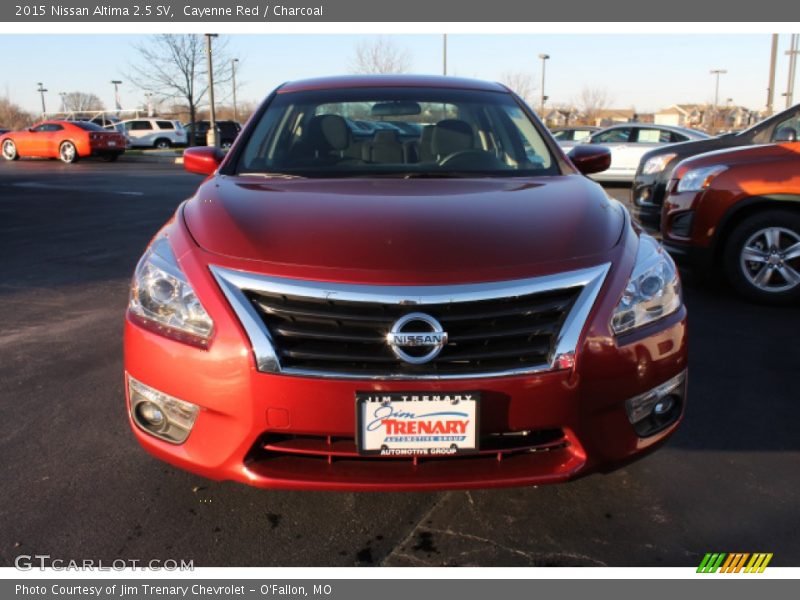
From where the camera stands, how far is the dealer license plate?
2055 millimetres

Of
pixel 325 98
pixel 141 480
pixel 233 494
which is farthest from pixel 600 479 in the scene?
pixel 325 98

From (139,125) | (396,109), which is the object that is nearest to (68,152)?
(139,125)

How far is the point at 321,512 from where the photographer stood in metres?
2.55

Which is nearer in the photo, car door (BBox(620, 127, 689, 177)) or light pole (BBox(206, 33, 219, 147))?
car door (BBox(620, 127, 689, 177))

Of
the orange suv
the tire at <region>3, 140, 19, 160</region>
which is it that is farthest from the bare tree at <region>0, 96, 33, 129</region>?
the orange suv

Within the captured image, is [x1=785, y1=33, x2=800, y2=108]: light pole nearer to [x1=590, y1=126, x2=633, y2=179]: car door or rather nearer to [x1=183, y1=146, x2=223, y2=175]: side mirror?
[x1=590, y1=126, x2=633, y2=179]: car door

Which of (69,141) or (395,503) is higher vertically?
(69,141)

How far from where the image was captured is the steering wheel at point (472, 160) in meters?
3.31

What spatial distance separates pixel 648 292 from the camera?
235 centimetres

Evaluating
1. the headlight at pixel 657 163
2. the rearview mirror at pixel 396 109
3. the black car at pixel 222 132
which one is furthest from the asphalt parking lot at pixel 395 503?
the black car at pixel 222 132

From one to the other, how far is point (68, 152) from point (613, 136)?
18.1 m

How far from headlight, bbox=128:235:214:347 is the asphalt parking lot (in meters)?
0.73

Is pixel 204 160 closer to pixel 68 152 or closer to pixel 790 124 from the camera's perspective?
pixel 790 124
